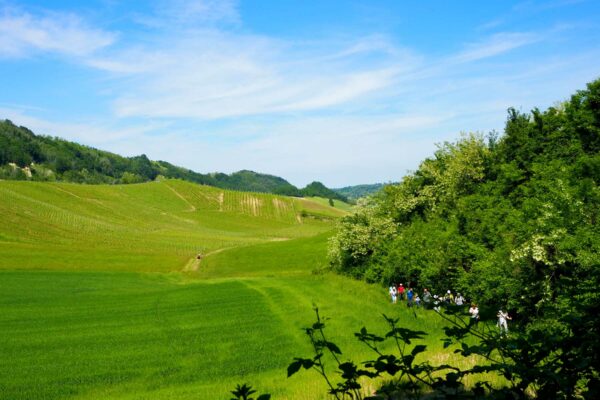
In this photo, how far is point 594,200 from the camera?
94.1ft

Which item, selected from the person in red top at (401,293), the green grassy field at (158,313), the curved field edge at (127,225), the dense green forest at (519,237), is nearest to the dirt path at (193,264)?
the green grassy field at (158,313)

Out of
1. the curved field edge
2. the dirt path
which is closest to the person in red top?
the dirt path

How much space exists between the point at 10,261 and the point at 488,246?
2754 inches

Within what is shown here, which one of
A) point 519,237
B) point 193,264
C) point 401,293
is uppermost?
point 519,237

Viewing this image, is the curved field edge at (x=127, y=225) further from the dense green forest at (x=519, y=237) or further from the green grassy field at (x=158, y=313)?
the dense green forest at (x=519, y=237)

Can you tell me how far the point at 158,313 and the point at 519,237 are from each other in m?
29.8

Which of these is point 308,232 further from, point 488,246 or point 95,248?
point 488,246

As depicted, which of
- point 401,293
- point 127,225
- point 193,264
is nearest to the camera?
point 401,293

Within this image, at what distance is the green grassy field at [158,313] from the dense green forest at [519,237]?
483cm

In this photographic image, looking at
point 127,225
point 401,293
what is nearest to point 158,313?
point 401,293

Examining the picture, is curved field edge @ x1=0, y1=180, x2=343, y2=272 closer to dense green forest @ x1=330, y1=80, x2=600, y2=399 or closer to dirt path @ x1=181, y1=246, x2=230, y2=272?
dirt path @ x1=181, y1=246, x2=230, y2=272

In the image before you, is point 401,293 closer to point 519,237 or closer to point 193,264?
point 519,237

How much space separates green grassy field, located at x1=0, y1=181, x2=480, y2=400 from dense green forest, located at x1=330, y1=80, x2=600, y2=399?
483cm

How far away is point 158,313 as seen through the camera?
4203 centimetres
